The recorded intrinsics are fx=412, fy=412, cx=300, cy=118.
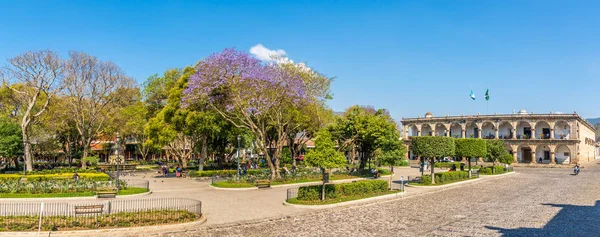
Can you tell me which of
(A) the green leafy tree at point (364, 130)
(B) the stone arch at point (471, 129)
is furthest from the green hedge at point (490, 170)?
(B) the stone arch at point (471, 129)

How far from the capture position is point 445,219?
59.9 feet

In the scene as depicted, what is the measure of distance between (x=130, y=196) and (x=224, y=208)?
297 inches

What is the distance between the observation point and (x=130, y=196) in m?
24.9

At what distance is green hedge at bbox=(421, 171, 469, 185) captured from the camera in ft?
106

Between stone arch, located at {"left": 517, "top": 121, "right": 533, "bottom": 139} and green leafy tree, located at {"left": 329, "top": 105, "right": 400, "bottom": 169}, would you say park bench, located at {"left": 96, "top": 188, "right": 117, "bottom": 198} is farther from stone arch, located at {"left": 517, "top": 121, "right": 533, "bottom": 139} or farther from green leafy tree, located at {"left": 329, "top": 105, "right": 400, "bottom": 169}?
stone arch, located at {"left": 517, "top": 121, "right": 533, "bottom": 139}

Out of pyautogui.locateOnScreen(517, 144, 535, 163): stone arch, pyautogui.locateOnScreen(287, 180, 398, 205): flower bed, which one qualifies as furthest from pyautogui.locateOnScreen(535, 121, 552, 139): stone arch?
pyautogui.locateOnScreen(287, 180, 398, 205): flower bed

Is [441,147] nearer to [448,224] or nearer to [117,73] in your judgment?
[448,224]

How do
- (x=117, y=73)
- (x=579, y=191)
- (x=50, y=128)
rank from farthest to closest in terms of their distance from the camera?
(x=50, y=128) → (x=117, y=73) → (x=579, y=191)

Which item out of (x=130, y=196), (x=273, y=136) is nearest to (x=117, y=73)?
(x=273, y=136)

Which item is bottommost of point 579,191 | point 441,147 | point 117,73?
point 579,191

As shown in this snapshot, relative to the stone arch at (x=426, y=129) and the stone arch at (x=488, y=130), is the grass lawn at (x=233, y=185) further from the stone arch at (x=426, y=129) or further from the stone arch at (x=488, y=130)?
the stone arch at (x=426, y=129)

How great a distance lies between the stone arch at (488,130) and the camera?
75.1 meters

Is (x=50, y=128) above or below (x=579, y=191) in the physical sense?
above

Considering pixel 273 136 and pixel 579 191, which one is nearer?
pixel 579 191
